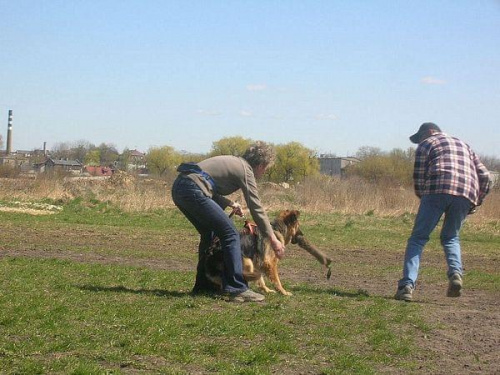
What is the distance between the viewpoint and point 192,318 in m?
6.48

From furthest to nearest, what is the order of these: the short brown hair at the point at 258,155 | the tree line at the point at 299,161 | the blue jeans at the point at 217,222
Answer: the tree line at the point at 299,161, the short brown hair at the point at 258,155, the blue jeans at the point at 217,222

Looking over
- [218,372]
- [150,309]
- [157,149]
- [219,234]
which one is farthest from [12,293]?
[157,149]

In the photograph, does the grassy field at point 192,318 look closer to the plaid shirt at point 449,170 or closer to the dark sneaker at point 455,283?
the dark sneaker at point 455,283

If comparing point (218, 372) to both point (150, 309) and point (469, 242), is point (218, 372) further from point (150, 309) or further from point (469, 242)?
point (469, 242)

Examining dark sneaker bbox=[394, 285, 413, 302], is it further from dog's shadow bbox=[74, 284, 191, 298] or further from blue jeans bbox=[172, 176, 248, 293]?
dog's shadow bbox=[74, 284, 191, 298]

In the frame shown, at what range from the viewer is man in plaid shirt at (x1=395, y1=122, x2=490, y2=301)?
8.17 meters

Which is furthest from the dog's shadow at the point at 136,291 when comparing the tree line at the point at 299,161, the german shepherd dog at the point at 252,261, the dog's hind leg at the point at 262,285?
the tree line at the point at 299,161

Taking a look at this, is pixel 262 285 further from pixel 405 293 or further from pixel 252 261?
pixel 405 293

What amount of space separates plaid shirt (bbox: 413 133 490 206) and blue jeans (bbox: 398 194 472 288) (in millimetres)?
101

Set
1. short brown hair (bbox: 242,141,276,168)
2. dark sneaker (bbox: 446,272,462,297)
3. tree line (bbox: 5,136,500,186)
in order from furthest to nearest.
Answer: tree line (bbox: 5,136,500,186) → dark sneaker (bbox: 446,272,462,297) → short brown hair (bbox: 242,141,276,168)

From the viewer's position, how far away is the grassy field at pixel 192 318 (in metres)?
5.12

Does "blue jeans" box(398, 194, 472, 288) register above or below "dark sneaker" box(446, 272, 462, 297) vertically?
above

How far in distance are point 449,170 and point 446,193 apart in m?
0.26

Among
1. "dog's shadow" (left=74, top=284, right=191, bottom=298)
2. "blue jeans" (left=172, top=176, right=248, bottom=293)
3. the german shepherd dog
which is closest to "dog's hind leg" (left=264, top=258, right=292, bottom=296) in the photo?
the german shepherd dog
